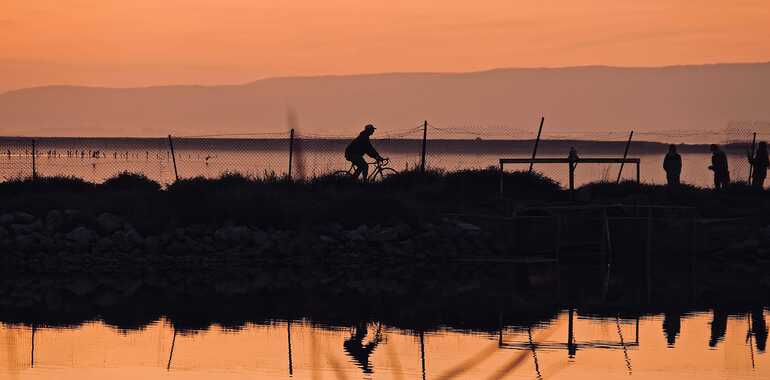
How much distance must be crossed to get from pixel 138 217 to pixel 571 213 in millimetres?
8932

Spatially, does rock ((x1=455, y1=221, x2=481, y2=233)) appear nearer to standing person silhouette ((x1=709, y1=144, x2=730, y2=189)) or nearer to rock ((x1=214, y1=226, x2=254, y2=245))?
rock ((x1=214, y1=226, x2=254, y2=245))

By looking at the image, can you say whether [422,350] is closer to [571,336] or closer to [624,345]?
[571,336]

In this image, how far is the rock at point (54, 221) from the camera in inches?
1181

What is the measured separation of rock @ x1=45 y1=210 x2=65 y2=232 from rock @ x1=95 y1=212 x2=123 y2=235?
70cm

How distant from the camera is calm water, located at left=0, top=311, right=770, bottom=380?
58.1 feet

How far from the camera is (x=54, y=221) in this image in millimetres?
30188

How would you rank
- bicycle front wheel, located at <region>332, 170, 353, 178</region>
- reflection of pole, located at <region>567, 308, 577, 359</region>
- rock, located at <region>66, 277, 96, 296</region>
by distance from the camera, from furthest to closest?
bicycle front wheel, located at <region>332, 170, 353, 178</region> < rock, located at <region>66, 277, 96, 296</region> < reflection of pole, located at <region>567, 308, 577, 359</region>

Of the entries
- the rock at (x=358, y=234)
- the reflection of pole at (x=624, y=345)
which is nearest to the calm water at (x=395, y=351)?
the reflection of pole at (x=624, y=345)

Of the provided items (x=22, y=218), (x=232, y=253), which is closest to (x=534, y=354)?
(x=232, y=253)

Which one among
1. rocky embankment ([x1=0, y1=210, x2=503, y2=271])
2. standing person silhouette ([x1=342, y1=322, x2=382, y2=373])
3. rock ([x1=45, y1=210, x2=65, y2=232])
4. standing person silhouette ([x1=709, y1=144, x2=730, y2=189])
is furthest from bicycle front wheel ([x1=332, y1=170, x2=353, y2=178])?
standing person silhouette ([x1=342, y1=322, x2=382, y2=373])

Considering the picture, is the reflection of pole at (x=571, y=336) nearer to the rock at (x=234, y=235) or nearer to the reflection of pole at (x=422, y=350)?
the reflection of pole at (x=422, y=350)

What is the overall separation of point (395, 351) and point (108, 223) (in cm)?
1225

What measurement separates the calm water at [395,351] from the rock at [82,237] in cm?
814

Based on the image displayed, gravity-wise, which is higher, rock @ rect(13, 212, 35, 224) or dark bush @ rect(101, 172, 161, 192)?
dark bush @ rect(101, 172, 161, 192)
